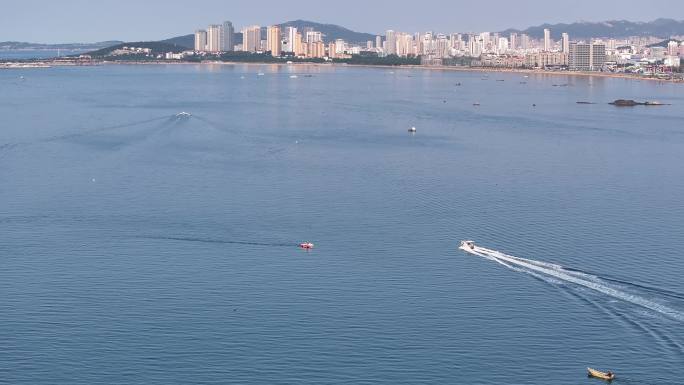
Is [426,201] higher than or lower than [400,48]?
lower

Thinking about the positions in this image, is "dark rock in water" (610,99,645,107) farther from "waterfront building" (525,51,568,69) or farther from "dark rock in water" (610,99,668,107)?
"waterfront building" (525,51,568,69)

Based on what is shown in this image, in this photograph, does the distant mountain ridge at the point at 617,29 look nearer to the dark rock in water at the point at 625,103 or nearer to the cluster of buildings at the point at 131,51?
the cluster of buildings at the point at 131,51

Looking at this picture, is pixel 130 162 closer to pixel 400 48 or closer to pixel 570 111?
pixel 570 111

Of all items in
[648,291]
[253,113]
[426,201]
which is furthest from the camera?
[253,113]

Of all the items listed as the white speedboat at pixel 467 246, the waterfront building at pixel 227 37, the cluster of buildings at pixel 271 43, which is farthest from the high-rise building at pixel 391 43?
the white speedboat at pixel 467 246

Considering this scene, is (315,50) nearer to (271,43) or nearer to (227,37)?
(271,43)

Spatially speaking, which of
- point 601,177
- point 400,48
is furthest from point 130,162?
point 400,48
